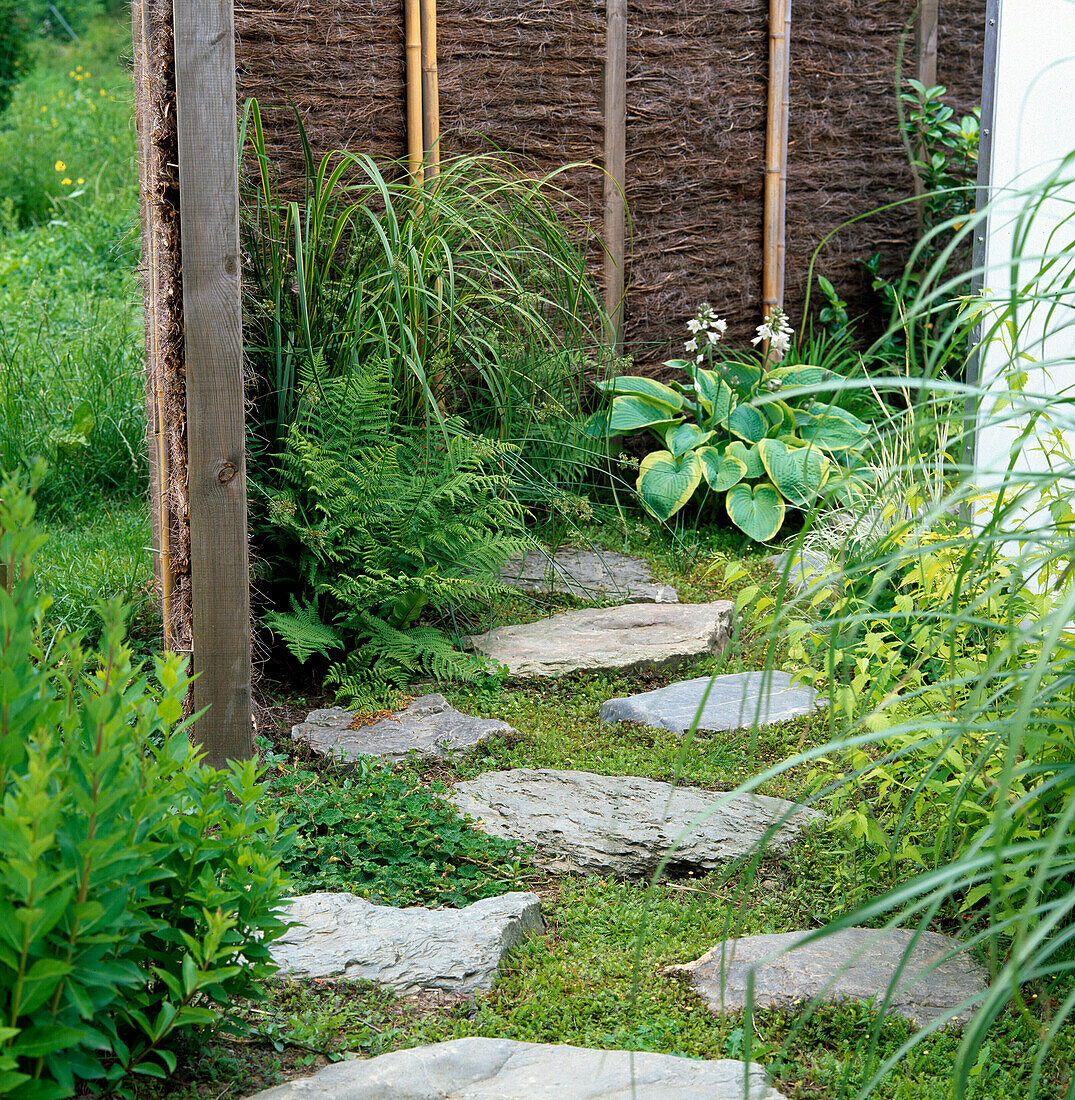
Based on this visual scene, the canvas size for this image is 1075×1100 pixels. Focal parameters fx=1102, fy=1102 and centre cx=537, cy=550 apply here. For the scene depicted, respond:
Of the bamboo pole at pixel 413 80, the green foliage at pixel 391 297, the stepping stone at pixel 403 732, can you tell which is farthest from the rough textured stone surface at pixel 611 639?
the bamboo pole at pixel 413 80

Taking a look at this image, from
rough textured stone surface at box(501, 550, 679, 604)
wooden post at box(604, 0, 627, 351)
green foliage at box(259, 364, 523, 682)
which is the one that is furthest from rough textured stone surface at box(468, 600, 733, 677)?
wooden post at box(604, 0, 627, 351)

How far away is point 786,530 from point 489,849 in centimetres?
264

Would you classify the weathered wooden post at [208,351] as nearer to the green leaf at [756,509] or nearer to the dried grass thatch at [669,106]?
the dried grass thatch at [669,106]

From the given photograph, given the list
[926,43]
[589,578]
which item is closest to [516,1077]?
[589,578]

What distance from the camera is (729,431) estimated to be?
4.56m

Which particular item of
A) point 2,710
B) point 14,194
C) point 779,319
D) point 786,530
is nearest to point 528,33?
point 779,319

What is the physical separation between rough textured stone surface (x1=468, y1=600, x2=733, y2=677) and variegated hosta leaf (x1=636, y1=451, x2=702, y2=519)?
2.35 ft

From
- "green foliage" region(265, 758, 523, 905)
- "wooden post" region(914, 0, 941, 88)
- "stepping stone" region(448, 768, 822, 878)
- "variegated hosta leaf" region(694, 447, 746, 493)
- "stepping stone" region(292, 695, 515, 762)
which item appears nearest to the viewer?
"green foliage" region(265, 758, 523, 905)

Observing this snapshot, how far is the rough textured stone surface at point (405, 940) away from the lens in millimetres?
1703

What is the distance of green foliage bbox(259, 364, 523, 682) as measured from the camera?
9.02ft

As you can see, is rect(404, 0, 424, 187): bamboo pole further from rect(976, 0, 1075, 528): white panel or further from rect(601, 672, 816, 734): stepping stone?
rect(601, 672, 816, 734): stepping stone

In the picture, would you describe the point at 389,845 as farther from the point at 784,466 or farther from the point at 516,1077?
the point at 784,466

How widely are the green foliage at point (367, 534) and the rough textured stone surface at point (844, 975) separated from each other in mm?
1268

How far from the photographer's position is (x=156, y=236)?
245 cm
